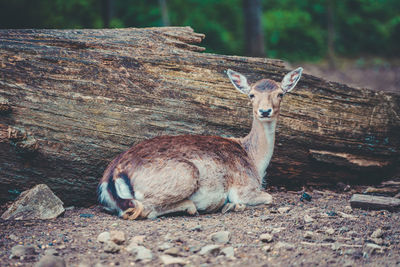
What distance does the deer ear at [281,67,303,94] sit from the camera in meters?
5.65

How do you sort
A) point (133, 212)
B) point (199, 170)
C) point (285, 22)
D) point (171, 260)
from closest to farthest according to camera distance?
point (171, 260) → point (133, 212) → point (199, 170) → point (285, 22)

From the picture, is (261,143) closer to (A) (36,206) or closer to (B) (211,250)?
(B) (211,250)

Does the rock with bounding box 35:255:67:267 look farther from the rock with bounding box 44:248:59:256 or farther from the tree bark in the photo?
the tree bark

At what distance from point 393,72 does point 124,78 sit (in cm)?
1415

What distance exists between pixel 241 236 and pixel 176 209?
0.97m

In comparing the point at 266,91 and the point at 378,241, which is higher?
the point at 266,91

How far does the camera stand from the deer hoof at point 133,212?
4.70 meters

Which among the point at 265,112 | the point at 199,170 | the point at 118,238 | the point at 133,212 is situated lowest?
the point at 118,238

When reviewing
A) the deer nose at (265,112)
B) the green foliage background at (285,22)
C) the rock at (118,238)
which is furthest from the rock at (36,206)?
the green foliage background at (285,22)

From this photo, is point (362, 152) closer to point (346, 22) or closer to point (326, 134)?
point (326, 134)

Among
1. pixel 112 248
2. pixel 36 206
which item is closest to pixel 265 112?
pixel 112 248

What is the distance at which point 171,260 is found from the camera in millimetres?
3629

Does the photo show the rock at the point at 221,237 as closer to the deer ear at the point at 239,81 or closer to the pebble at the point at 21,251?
the pebble at the point at 21,251

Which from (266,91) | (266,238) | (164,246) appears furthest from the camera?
(266,91)
